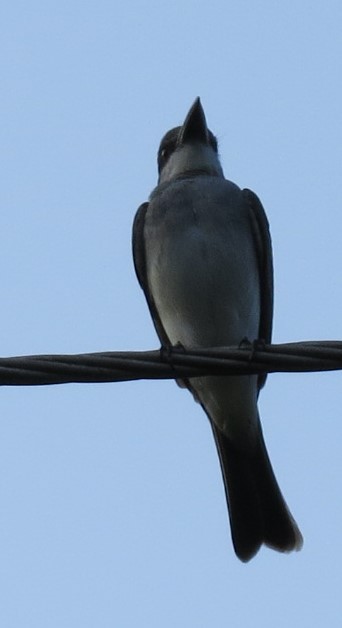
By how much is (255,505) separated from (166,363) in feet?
9.19

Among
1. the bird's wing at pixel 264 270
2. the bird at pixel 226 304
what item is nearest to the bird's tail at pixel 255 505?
the bird at pixel 226 304

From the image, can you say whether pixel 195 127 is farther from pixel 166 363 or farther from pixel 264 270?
pixel 166 363

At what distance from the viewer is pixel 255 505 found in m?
6.91

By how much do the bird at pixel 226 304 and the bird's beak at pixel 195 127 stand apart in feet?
3.65

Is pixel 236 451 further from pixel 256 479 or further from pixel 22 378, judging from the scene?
pixel 22 378

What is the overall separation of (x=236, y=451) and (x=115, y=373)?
287 cm

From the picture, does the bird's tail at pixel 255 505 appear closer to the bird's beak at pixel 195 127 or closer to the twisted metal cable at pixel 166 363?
the bird's beak at pixel 195 127

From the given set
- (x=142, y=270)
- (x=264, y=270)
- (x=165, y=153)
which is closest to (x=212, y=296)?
(x=264, y=270)

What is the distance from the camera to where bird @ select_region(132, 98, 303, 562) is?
22.1ft

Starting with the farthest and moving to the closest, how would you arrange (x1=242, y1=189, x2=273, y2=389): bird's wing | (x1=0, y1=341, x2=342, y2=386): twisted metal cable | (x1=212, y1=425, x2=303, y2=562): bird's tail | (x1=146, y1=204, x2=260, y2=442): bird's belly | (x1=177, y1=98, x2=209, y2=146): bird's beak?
1. (x1=177, y1=98, x2=209, y2=146): bird's beak
2. (x1=242, y1=189, x2=273, y2=389): bird's wing
3. (x1=212, y1=425, x2=303, y2=562): bird's tail
4. (x1=146, y1=204, x2=260, y2=442): bird's belly
5. (x1=0, y1=341, x2=342, y2=386): twisted metal cable

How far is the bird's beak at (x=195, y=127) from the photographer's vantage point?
847cm

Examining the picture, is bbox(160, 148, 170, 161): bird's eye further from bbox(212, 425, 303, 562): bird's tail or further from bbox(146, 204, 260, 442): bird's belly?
bbox(212, 425, 303, 562): bird's tail

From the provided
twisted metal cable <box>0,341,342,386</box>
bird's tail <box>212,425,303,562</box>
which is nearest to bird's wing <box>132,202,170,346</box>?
bird's tail <box>212,425,303,562</box>

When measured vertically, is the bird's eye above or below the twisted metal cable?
above
